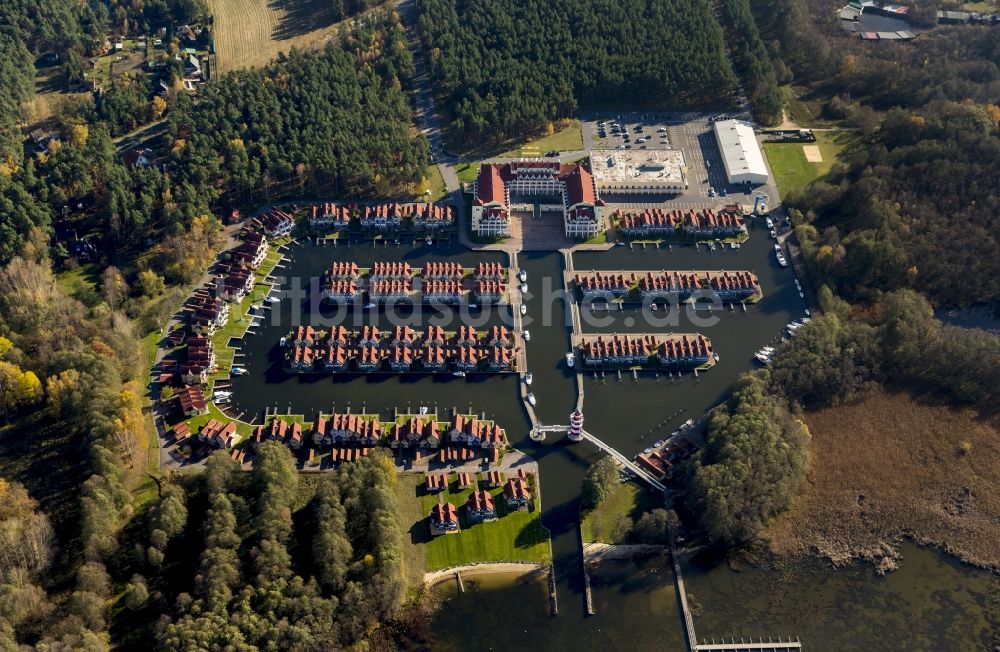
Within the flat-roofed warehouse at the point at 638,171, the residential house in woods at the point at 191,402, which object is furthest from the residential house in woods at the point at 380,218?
the residential house in woods at the point at 191,402

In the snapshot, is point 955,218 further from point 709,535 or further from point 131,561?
point 131,561

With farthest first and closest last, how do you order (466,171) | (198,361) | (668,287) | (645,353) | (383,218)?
(466,171)
(383,218)
(668,287)
(645,353)
(198,361)

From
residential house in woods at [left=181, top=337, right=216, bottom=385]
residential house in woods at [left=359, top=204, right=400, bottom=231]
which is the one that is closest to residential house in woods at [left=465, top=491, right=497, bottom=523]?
residential house in woods at [left=181, top=337, right=216, bottom=385]

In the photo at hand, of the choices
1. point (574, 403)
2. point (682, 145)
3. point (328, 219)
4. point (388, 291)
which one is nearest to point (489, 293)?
point (388, 291)

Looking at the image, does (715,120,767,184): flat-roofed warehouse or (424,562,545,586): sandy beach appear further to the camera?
(715,120,767,184): flat-roofed warehouse

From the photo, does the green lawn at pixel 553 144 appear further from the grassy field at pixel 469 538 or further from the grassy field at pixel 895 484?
the grassy field at pixel 469 538

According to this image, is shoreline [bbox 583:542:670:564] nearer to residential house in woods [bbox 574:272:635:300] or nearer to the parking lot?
residential house in woods [bbox 574:272:635:300]

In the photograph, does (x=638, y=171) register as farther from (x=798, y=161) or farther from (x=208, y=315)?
(x=208, y=315)
